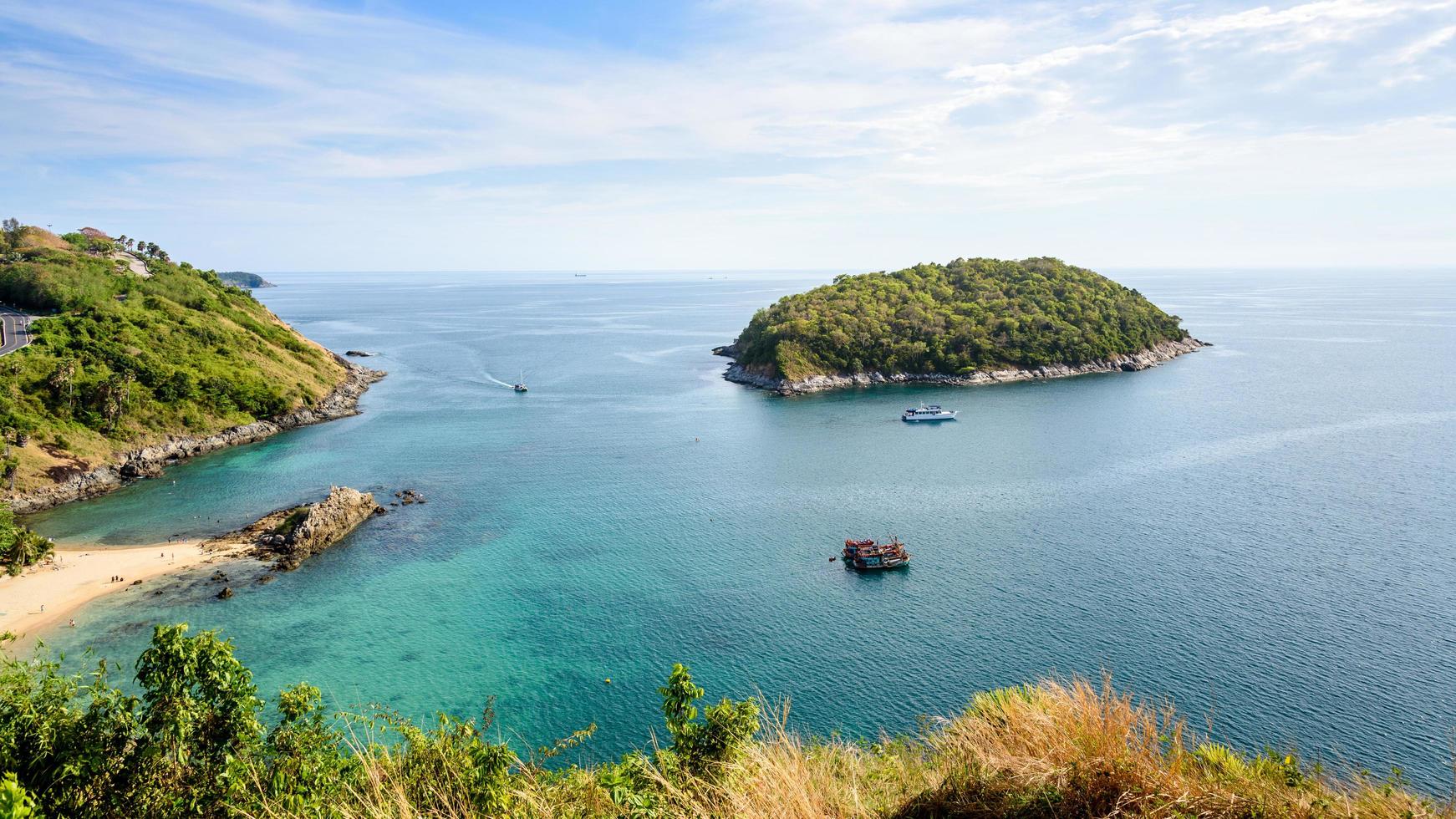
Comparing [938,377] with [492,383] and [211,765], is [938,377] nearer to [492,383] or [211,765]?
[492,383]

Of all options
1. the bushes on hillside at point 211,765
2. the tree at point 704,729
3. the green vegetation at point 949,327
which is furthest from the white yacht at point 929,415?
the bushes on hillside at point 211,765

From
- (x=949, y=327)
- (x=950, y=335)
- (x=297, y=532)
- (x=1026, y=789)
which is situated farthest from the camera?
(x=949, y=327)

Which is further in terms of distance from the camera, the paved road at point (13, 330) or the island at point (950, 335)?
the island at point (950, 335)

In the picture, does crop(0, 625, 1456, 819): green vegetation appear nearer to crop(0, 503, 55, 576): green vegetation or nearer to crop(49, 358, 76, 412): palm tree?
crop(0, 503, 55, 576): green vegetation

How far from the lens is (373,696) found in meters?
35.2

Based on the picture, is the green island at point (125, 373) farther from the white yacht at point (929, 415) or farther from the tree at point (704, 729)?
the white yacht at point (929, 415)

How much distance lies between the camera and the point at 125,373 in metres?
72.3

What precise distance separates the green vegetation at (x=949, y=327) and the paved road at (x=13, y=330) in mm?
89523

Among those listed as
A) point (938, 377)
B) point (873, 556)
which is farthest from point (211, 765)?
point (938, 377)

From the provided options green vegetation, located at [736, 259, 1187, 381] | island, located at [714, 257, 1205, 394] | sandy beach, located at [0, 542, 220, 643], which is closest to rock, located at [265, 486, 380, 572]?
sandy beach, located at [0, 542, 220, 643]

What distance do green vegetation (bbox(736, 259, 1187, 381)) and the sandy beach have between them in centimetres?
8208

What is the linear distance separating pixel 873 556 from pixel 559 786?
34952 millimetres

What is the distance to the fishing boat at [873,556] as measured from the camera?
159 ft

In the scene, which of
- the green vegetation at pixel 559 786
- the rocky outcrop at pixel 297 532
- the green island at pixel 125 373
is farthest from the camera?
the green island at pixel 125 373
